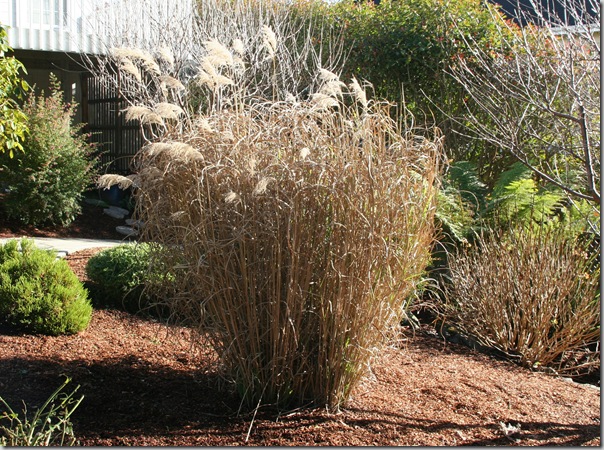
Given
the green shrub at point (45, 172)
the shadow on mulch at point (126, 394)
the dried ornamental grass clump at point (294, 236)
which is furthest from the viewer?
the green shrub at point (45, 172)

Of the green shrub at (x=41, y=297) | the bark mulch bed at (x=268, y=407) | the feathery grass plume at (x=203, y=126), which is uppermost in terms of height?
the feathery grass plume at (x=203, y=126)

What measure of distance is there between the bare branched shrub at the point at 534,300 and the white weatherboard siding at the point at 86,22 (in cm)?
635

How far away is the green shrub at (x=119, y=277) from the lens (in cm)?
612

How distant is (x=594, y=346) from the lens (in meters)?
6.36

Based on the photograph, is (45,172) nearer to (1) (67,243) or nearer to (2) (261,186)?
(1) (67,243)

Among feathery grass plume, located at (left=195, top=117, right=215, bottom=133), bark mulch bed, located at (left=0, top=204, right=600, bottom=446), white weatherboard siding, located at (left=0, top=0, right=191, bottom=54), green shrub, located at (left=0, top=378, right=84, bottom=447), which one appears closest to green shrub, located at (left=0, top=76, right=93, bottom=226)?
white weatherboard siding, located at (left=0, top=0, right=191, bottom=54)

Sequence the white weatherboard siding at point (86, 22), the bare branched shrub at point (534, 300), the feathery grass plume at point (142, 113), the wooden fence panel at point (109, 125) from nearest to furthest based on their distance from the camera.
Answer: the feathery grass plume at point (142, 113) < the bare branched shrub at point (534, 300) < the white weatherboard siding at point (86, 22) < the wooden fence panel at point (109, 125)

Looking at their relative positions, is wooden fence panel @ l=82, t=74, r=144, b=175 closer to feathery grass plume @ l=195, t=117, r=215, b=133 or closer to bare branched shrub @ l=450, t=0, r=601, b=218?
bare branched shrub @ l=450, t=0, r=601, b=218

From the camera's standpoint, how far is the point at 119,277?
6.14 m

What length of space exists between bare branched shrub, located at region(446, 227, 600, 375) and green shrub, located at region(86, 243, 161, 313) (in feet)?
9.36

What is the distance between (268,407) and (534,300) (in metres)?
2.70

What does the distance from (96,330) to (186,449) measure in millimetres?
2194

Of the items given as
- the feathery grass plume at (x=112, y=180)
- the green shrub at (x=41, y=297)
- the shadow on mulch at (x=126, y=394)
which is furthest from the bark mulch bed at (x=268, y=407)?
the feathery grass plume at (x=112, y=180)

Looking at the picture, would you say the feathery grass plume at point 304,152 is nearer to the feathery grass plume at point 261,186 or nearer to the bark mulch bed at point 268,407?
the feathery grass plume at point 261,186
